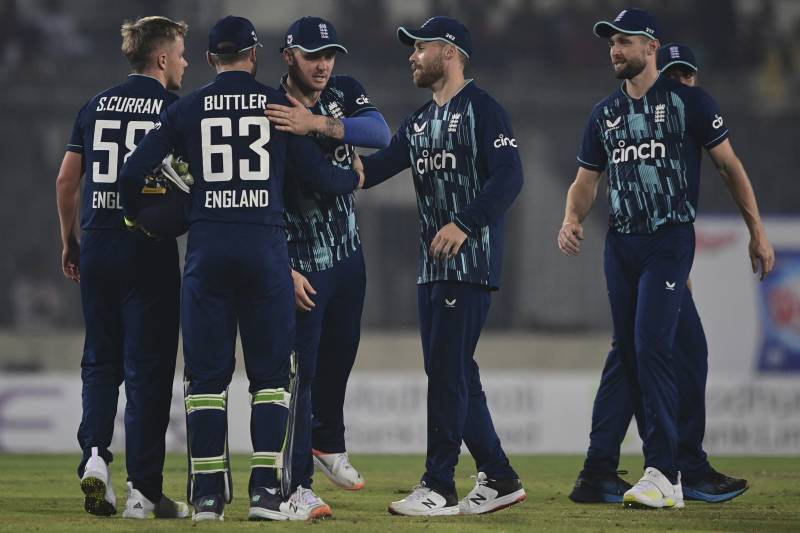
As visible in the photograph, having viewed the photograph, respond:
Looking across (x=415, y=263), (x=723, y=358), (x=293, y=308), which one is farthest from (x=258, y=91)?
(x=415, y=263)

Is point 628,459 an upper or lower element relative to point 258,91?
lower

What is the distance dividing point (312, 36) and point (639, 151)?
5.72ft

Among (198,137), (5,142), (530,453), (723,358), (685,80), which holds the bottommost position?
(530,453)

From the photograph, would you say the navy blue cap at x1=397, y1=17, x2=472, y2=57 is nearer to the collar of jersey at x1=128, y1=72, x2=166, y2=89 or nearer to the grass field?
the collar of jersey at x1=128, y1=72, x2=166, y2=89

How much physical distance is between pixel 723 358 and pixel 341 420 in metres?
7.23

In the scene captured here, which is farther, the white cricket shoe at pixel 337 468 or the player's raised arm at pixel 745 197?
the white cricket shoe at pixel 337 468

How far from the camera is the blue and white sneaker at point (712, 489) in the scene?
6.63m

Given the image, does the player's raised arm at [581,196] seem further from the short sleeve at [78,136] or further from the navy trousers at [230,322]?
the short sleeve at [78,136]

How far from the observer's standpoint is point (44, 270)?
15.4 meters

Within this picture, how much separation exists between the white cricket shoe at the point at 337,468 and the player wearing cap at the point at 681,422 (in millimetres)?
1123

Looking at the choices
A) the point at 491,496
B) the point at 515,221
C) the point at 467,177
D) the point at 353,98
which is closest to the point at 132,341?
the point at 353,98

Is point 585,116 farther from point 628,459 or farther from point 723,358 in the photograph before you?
point 628,459

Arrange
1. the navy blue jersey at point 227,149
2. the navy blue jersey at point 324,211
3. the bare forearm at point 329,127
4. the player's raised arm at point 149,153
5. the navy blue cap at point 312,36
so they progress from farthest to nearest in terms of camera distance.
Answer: the navy blue jersey at point 324,211 → the navy blue cap at point 312,36 → the bare forearm at point 329,127 → the player's raised arm at point 149,153 → the navy blue jersey at point 227,149

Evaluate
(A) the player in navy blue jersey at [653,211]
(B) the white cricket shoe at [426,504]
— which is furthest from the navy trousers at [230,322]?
(A) the player in navy blue jersey at [653,211]
